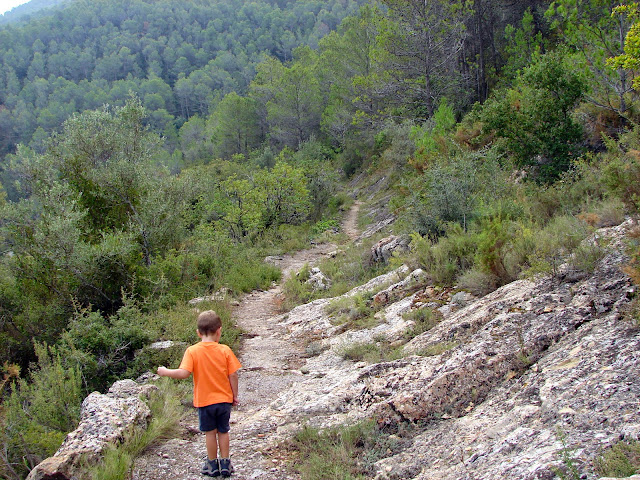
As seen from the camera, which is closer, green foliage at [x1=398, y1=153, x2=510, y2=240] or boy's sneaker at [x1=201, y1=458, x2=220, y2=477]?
boy's sneaker at [x1=201, y1=458, x2=220, y2=477]

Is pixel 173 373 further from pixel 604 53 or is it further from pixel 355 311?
pixel 604 53

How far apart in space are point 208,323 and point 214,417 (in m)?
0.76

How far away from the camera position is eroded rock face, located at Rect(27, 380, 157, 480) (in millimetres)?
3279

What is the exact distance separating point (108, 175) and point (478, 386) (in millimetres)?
9670

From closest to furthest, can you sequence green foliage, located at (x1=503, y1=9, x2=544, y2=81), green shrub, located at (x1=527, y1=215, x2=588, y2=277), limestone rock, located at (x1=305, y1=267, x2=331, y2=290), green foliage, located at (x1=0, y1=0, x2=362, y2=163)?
green shrub, located at (x1=527, y1=215, x2=588, y2=277)
limestone rock, located at (x1=305, y1=267, x2=331, y2=290)
green foliage, located at (x1=503, y1=9, x2=544, y2=81)
green foliage, located at (x1=0, y1=0, x2=362, y2=163)

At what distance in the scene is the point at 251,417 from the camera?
4.66 metres

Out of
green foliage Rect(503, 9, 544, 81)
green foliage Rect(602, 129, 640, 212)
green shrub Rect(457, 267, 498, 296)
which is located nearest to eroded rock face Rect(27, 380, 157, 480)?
green shrub Rect(457, 267, 498, 296)

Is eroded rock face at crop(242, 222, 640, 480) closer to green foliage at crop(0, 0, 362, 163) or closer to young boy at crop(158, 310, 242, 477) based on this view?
young boy at crop(158, 310, 242, 477)

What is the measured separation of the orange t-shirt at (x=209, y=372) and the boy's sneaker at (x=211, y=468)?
0.48 m

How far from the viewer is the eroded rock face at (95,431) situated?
3279 mm

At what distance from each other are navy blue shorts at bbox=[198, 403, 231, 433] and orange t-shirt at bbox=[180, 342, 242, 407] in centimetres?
5

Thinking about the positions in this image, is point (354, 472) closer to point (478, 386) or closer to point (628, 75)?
point (478, 386)

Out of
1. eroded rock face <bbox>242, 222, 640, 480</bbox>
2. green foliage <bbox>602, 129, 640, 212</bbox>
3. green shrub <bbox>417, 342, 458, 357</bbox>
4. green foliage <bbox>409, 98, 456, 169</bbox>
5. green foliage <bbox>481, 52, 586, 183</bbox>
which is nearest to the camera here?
eroded rock face <bbox>242, 222, 640, 480</bbox>

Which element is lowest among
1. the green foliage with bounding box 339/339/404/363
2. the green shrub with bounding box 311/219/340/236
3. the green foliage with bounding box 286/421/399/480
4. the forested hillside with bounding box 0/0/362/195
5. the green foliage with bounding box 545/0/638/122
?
the green shrub with bounding box 311/219/340/236
